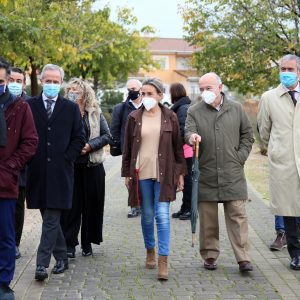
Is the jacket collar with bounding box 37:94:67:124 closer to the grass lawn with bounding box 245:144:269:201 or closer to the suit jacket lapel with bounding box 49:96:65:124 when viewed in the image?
the suit jacket lapel with bounding box 49:96:65:124

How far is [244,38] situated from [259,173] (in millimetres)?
7391

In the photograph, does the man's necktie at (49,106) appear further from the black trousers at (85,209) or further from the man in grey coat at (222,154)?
the man in grey coat at (222,154)

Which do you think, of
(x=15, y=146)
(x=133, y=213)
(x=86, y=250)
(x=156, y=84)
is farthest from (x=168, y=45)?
(x=15, y=146)

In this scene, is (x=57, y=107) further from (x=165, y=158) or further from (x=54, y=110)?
(x=165, y=158)

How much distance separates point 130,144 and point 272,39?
15.7m

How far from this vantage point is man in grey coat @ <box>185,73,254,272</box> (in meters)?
6.84

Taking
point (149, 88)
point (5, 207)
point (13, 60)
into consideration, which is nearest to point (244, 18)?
point (13, 60)

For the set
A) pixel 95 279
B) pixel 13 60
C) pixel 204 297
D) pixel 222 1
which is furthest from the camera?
pixel 222 1

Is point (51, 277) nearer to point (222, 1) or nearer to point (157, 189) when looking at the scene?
point (157, 189)

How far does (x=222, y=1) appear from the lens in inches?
948

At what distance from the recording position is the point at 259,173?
1784 cm

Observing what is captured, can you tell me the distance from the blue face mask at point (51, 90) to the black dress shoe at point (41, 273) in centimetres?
164

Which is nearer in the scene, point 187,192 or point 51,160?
point 51,160

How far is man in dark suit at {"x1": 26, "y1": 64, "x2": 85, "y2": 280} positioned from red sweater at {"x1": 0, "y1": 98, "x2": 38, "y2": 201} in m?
0.74
